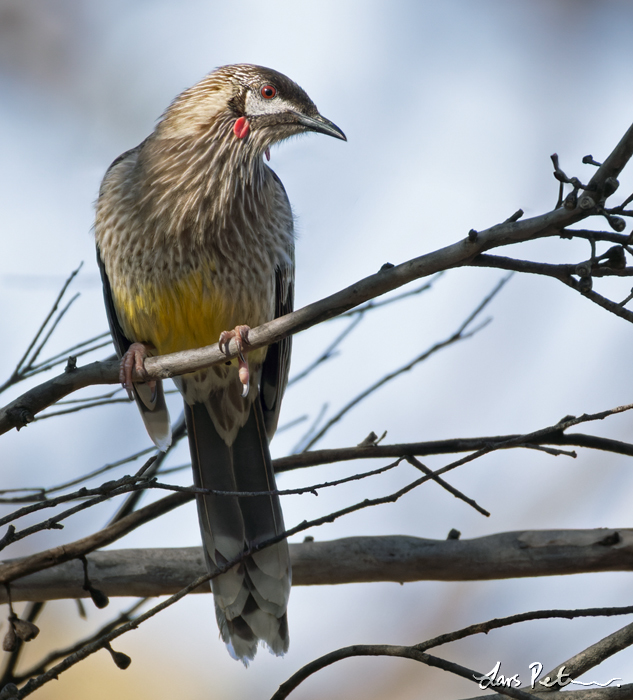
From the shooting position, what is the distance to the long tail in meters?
3.64

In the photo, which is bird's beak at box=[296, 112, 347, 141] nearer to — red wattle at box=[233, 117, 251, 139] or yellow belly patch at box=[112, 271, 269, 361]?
red wattle at box=[233, 117, 251, 139]

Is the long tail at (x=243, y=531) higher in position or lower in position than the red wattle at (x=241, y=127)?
lower

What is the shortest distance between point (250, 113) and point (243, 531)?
7.26 feet

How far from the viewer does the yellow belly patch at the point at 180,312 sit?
3834 mm

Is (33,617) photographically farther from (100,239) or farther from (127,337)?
(100,239)

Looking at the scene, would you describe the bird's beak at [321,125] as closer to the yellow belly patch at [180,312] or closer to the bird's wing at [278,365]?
the bird's wing at [278,365]

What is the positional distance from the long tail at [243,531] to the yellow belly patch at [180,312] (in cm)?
57

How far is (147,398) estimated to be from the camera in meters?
4.17

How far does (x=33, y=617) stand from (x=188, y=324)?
148 centimetres

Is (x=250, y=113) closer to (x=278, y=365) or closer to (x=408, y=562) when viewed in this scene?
(x=278, y=365)

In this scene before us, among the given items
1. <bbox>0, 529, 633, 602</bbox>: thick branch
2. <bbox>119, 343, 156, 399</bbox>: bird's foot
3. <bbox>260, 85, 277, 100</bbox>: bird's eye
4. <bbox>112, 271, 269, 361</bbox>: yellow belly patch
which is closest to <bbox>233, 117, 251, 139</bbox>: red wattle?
<bbox>260, 85, 277, 100</bbox>: bird's eye

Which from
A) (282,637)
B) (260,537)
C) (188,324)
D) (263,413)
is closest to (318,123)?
(188,324)

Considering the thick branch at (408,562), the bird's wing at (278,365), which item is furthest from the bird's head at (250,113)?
the thick branch at (408,562)

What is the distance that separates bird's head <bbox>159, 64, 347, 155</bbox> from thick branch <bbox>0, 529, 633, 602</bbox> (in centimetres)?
216
